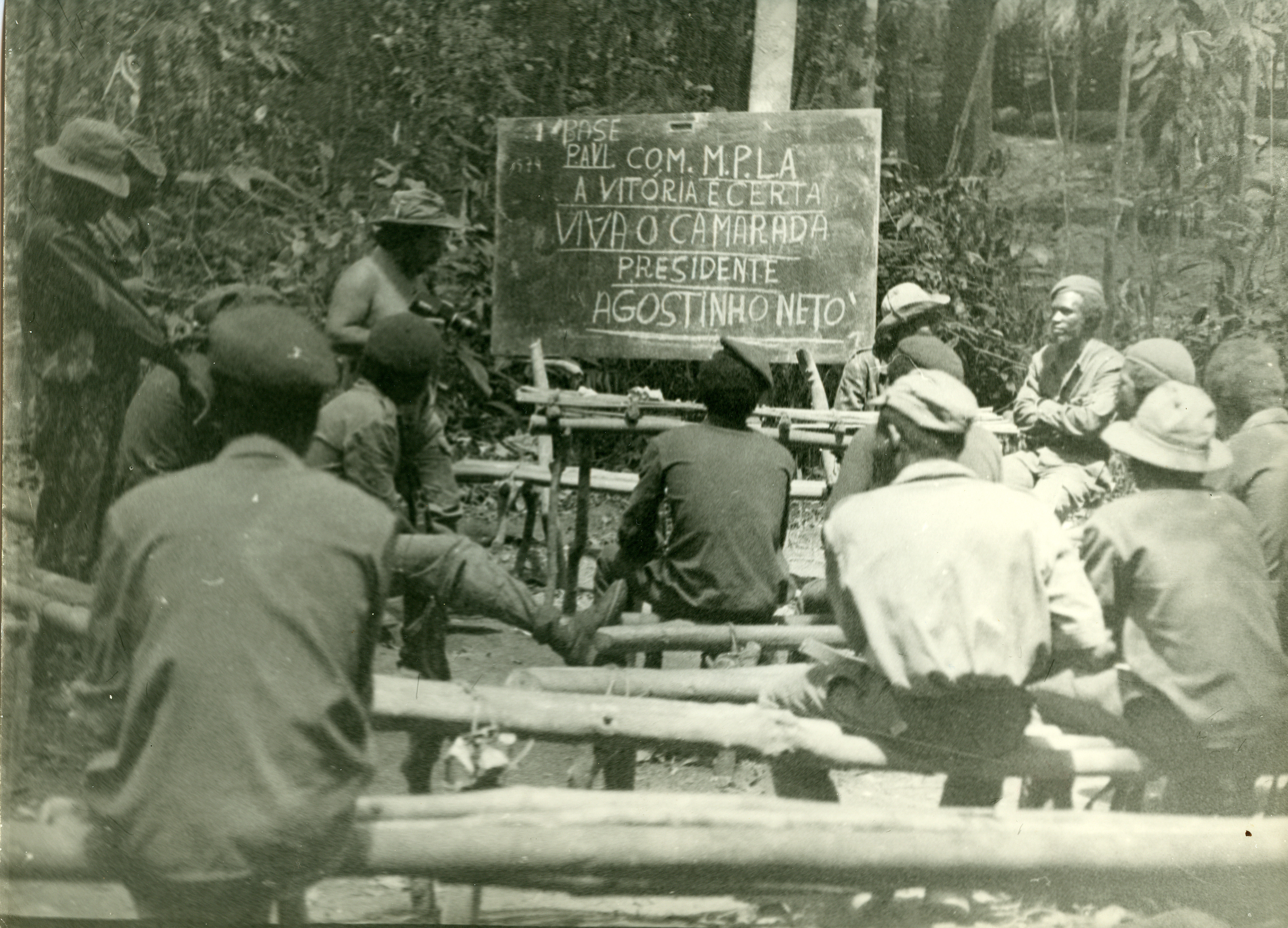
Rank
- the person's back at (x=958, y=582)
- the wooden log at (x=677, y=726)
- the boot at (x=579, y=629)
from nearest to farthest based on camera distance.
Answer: the person's back at (x=958, y=582)
the wooden log at (x=677, y=726)
the boot at (x=579, y=629)

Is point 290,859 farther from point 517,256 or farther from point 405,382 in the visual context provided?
point 517,256

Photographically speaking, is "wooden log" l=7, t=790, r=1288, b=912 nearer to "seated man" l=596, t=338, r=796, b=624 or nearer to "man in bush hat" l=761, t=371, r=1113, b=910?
"man in bush hat" l=761, t=371, r=1113, b=910

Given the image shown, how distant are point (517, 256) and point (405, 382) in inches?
25.4

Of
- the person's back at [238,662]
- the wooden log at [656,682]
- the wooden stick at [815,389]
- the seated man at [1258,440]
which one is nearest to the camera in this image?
the person's back at [238,662]

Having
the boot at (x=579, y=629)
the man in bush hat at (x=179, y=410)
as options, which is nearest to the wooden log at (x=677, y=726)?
the boot at (x=579, y=629)

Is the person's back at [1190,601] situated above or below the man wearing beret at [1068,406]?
below

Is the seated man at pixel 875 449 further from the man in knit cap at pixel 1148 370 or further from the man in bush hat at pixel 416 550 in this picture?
the man in bush hat at pixel 416 550

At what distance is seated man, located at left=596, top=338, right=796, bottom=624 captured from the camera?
4.66 metres

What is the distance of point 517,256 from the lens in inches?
189

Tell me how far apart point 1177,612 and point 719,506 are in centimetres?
147

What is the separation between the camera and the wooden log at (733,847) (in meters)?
3.91

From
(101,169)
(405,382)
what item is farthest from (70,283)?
(405,382)

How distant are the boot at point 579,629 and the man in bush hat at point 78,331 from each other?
1475mm

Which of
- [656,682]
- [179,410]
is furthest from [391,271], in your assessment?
[656,682]
